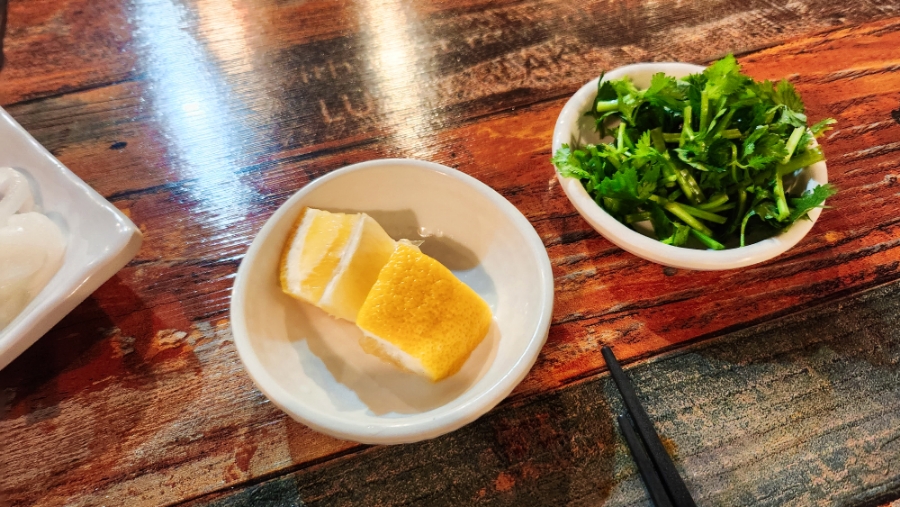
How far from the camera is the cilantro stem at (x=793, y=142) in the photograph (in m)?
0.90

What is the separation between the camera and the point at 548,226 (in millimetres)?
1052

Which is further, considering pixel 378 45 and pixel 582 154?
pixel 378 45

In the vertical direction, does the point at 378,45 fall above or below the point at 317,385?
above

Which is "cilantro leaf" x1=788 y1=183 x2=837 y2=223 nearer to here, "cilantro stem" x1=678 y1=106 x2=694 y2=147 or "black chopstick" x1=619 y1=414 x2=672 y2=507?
"cilantro stem" x1=678 y1=106 x2=694 y2=147

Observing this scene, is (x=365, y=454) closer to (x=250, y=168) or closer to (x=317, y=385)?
(x=317, y=385)

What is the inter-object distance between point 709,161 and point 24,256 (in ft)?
3.84

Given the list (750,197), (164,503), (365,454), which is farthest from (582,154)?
(164,503)

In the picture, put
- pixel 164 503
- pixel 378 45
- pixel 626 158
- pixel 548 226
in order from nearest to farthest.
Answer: pixel 164 503, pixel 626 158, pixel 548 226, pixel 378 45

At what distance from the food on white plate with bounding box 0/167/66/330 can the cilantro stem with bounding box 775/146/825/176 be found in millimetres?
1256

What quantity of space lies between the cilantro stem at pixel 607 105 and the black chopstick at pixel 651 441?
0.47m

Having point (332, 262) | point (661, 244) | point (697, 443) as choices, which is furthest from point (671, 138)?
point (332, 262)

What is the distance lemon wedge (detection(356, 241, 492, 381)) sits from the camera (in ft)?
2.53

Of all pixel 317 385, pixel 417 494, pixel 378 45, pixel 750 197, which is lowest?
pixel 417 494

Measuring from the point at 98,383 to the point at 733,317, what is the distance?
1.10 metres
